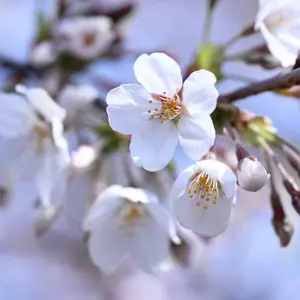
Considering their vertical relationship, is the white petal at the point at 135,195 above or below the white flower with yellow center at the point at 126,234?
above

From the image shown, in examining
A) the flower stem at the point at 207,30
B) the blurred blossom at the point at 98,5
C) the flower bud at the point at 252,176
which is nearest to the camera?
the flower bud at the point at 252,176

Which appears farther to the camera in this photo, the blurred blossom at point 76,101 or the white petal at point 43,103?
the blurred blossom at point 76,101

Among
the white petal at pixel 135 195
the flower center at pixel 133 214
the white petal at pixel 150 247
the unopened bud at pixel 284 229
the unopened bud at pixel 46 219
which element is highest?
the unopened bud at pixel 284 229

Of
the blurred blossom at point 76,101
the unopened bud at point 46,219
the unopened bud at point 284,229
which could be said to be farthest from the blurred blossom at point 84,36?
the unopened bud at point 284,229

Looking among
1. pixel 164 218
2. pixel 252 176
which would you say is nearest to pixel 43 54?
pixel 164 218

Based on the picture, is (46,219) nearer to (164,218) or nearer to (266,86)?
(164,218)

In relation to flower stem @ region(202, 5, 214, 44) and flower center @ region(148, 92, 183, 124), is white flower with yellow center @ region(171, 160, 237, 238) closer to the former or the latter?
flower center @ region(148, 92, 183, 124)

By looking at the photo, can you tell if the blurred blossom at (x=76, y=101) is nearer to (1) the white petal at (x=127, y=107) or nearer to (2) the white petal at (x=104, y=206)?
(2) the white petal at (x=104, y=206)

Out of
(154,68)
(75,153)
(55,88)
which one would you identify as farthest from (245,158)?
(55,88)
